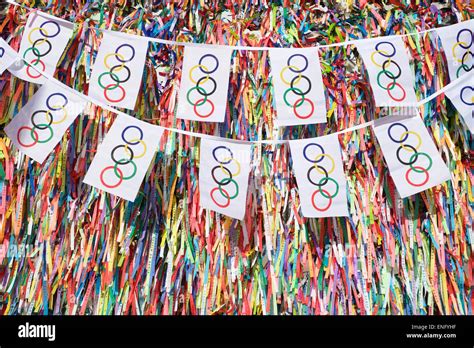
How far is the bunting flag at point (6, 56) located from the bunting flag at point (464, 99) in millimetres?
1174

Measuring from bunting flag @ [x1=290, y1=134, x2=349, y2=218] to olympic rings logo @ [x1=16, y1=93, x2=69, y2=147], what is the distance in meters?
0.62

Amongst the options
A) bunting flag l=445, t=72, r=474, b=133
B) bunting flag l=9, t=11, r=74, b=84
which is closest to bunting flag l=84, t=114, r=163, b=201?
Answer: bunting flag l=9, t=11, r=74, b=84

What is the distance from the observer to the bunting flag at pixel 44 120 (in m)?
1.59

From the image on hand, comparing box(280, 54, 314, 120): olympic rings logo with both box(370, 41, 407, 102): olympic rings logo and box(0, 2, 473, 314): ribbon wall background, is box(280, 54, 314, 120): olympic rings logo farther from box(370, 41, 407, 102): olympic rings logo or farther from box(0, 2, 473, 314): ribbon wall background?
box(370, 41, 407, 102): olympic rings logo

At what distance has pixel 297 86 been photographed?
1672mm

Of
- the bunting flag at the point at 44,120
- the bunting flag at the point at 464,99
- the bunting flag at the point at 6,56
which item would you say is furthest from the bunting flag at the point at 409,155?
the bunting flag at the point at 6,56

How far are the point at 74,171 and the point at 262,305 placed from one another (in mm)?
625

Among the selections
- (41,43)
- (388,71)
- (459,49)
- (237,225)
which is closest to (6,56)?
(41,43)

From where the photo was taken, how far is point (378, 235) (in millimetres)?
1655

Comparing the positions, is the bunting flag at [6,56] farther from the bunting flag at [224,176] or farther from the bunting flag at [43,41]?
the bunting flag at [224,176]

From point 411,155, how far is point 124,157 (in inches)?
30.2

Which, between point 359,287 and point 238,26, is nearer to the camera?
point 359,287

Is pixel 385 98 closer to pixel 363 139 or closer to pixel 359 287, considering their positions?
pixel 363 139
